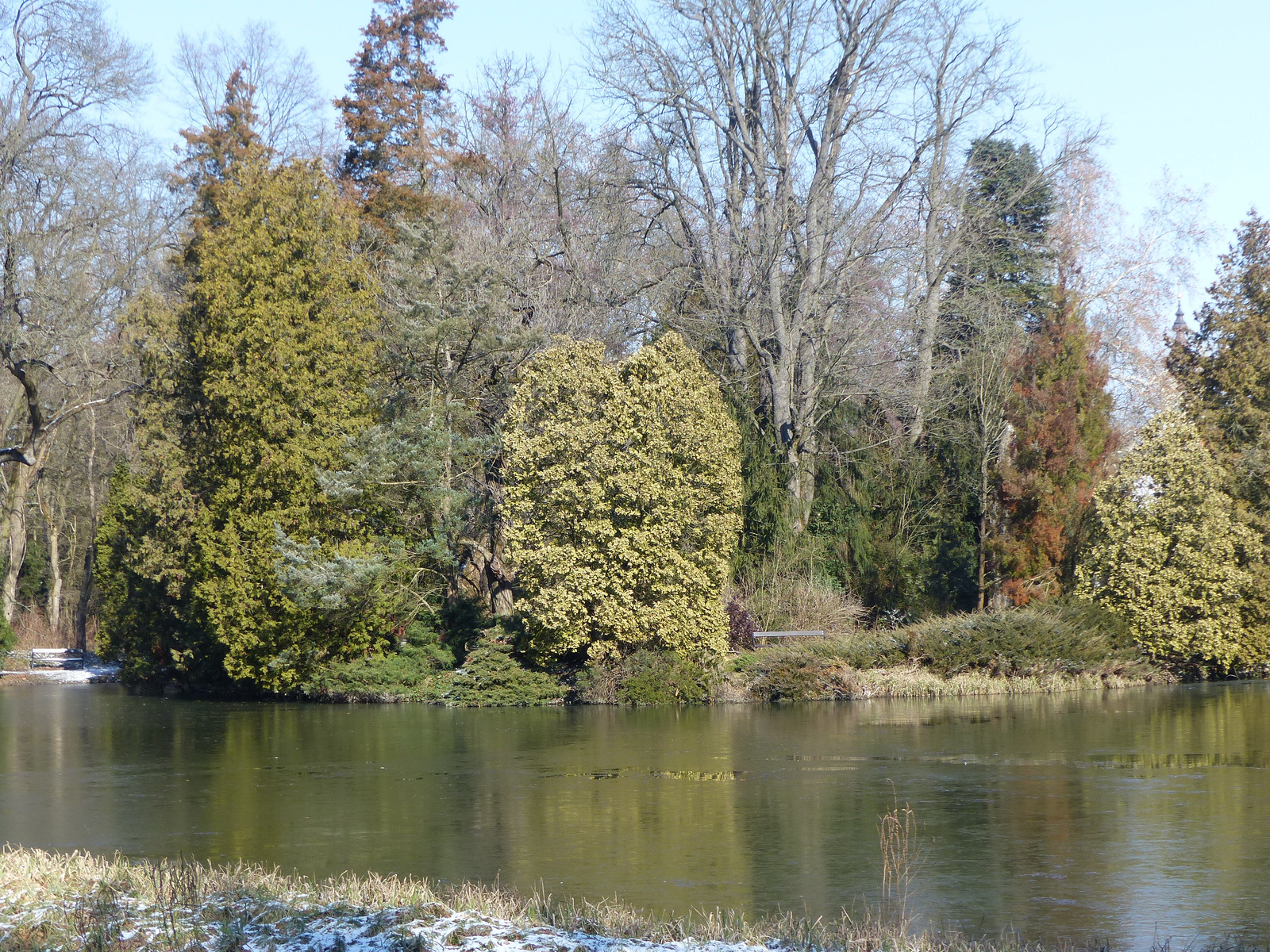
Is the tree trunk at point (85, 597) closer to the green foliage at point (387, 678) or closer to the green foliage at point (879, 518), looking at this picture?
the green foliage at point (387, 678)

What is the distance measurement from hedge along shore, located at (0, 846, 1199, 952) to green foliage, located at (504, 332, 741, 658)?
1420 centimetres

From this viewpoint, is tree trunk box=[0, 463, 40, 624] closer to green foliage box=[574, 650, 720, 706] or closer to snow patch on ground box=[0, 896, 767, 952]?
green foliage box=[574, 650, 720, 706]

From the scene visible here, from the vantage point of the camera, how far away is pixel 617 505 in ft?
77.3

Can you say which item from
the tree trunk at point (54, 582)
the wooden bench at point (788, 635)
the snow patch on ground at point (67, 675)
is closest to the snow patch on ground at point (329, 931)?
the wooden bench at point (788, 635)

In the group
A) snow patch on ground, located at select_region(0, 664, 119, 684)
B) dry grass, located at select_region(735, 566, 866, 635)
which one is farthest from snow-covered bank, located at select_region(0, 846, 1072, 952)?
snow patch on ground, located at select_region(0, 664, 119, 684)

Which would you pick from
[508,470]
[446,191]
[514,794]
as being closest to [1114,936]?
[514,794]

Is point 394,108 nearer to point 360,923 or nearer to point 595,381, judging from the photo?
point 595,381

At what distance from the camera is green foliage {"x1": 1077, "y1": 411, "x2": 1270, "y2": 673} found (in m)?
25.2

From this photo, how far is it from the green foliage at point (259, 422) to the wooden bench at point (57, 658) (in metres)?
11.0

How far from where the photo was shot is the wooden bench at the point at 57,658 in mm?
36312

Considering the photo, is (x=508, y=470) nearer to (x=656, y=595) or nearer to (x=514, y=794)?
(x=656, y=595)

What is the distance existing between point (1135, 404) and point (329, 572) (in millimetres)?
32222

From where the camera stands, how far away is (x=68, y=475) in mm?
42469

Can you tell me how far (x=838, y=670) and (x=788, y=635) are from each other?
1.50m
